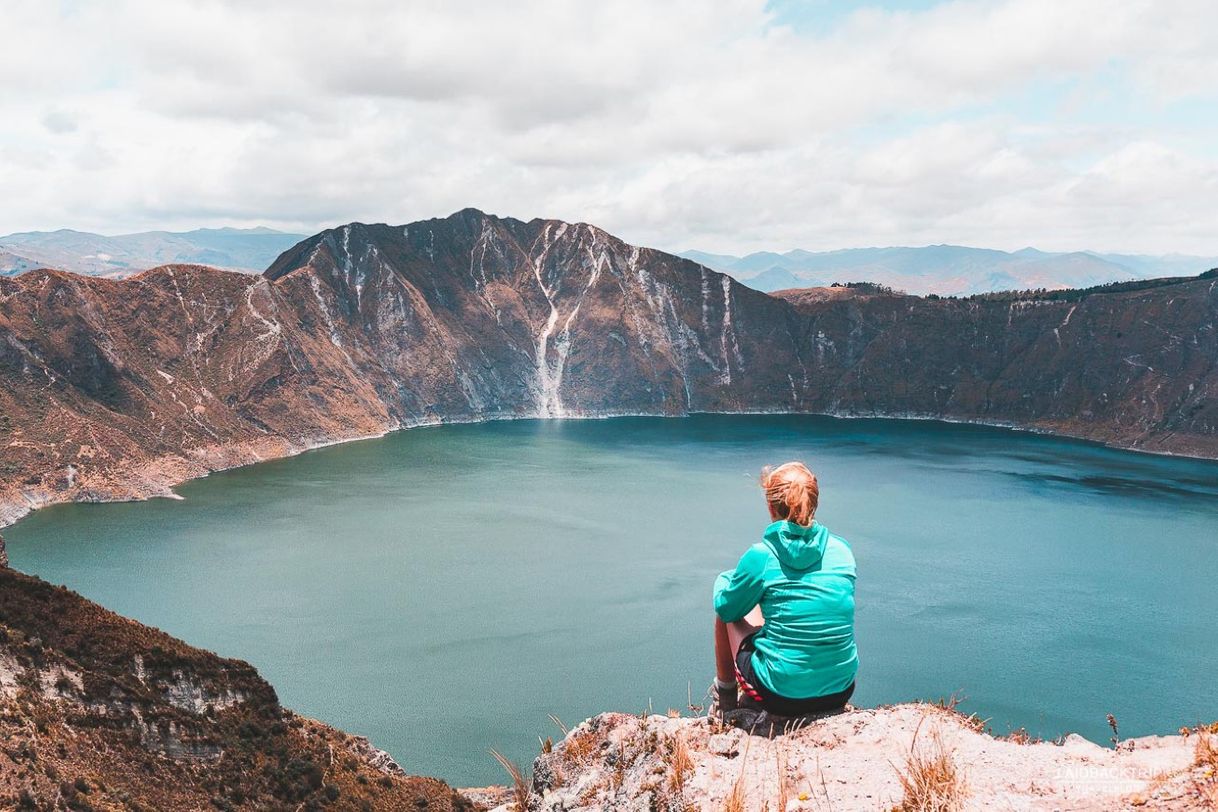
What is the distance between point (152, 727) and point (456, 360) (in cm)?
15324

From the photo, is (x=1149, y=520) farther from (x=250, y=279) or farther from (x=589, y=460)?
(x=250, y=279)

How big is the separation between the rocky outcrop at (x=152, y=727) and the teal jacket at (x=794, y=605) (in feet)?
70.8

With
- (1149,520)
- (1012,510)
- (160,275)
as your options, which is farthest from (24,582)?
(160,275)

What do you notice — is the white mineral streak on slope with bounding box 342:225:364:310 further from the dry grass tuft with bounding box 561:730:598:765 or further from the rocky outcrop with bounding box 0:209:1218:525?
the dry grass tuft with bounding box 561:730:598:765

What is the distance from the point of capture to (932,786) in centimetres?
453

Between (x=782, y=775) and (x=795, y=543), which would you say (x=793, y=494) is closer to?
Result: (x=795, y=543)

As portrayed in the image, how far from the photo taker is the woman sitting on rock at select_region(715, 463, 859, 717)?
18.6 ft

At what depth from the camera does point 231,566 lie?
70062mm

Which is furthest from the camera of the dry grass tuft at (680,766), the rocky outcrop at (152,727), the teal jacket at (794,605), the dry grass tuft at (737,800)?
the rocky outcrop at (152,727)

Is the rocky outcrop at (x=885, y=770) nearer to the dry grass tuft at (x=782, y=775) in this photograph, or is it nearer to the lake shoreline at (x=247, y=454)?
the dry grass tuft at (x=782, y=775)

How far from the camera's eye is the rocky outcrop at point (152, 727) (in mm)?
23125

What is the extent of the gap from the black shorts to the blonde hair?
3.03 feet

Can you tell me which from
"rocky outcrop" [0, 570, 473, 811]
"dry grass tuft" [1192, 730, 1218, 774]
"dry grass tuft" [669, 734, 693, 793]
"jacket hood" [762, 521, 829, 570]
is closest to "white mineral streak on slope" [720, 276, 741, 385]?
"rocky outcrop" [0, 570, 473, 811]

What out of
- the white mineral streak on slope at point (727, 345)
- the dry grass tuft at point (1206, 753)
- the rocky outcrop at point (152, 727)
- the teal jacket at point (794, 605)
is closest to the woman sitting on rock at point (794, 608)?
the teal jacket at point (794, 605)
